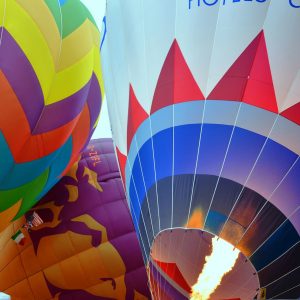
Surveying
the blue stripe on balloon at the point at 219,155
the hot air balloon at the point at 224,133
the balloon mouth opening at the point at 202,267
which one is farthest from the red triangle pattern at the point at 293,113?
the balloon mouth opening at the point at 202,267

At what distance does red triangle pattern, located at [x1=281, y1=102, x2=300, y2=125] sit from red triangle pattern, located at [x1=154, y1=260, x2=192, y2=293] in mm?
1013

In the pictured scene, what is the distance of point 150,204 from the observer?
119 inches

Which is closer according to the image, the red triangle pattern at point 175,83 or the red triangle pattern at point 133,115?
the red triangle pattern at point 175,83

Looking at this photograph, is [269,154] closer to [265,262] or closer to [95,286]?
[265,262]

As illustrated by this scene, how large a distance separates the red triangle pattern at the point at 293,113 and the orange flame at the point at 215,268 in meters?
0.72

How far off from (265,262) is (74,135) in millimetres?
2600

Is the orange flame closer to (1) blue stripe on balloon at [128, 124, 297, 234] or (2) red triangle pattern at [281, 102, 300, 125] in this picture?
(1) blue stripe on balloon at [128, 124, 297, 234]

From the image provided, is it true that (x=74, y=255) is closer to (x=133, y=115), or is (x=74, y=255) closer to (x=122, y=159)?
(x=122, y=159)

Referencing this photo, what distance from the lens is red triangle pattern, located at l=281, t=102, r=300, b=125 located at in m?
2.59

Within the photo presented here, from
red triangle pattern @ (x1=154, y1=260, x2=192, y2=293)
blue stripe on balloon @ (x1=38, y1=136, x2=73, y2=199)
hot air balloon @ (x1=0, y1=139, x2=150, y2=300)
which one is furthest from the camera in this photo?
hot air balloon @ (x1=0, y1=139, x2=150, y2=300)

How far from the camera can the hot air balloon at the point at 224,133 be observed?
2.62 meters

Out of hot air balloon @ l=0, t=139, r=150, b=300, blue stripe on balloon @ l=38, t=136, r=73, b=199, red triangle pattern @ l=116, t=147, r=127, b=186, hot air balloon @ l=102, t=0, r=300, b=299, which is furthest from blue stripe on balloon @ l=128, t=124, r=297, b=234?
hot air balloon @ l=0, t=139, r=150, b=300

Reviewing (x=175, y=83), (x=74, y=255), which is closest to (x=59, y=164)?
(x=74, y=255)

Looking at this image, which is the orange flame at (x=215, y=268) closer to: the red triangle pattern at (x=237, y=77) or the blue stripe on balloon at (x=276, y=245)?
the blue stripe on balloon at (x=276, y=245)
